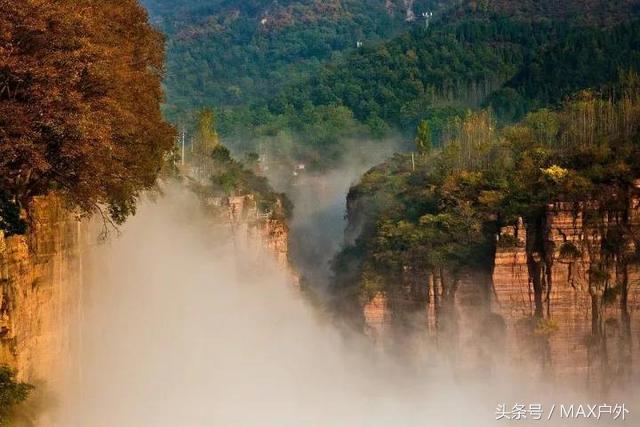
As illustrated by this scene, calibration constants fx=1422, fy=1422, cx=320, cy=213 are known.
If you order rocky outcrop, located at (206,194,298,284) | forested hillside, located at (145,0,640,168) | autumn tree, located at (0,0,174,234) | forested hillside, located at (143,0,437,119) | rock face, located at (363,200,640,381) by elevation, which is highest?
forested hillside, located at (143,0,437,119)

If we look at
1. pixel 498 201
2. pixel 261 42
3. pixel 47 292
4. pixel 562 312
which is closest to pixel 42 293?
pixel 47 292

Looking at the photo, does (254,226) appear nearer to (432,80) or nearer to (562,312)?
(562,312)

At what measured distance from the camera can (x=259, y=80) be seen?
150125 mm

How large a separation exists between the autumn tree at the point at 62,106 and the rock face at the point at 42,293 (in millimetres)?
554

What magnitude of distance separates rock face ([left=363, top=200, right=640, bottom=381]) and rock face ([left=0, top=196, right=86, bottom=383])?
75.5 feet

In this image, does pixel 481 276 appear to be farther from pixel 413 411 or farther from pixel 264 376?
pixel 264 376

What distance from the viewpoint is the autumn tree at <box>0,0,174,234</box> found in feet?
76.1

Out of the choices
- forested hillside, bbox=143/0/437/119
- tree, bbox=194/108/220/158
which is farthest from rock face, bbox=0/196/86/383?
forested hillside, bbox=143/0/437/119

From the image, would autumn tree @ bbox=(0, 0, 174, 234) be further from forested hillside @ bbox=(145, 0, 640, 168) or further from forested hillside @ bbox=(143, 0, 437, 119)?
forested hillside @ bbox=(143, 0, 437, 119)

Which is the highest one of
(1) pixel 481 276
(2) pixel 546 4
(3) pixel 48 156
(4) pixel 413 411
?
(2) pixel 546 4

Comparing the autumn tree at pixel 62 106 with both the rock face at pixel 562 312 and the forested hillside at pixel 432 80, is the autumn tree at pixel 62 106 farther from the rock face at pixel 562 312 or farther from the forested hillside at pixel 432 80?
the forested hillside at pixel 432 80

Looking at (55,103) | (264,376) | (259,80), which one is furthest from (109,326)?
(259,80)

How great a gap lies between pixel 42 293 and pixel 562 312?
26071 millimetres

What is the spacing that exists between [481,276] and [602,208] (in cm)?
477
